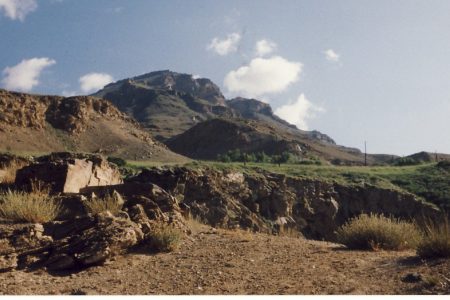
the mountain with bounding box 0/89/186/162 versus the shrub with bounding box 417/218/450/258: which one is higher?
the mountain with bounding box 0/89/186/162

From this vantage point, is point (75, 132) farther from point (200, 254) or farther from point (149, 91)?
point (149, 91)

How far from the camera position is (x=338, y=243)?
12.0m

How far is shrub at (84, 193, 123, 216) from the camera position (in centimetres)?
1145

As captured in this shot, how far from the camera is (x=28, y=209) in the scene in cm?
1110

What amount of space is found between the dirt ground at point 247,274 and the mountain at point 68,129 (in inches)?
2023

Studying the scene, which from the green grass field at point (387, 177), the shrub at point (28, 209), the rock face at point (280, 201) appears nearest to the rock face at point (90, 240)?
the shrub at point (28, 209)

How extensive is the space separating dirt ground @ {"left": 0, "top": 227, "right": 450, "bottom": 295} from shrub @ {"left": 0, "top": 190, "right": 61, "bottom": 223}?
257cm

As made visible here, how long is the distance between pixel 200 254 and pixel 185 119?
128254 millimetres

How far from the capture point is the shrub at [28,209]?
11055 mm

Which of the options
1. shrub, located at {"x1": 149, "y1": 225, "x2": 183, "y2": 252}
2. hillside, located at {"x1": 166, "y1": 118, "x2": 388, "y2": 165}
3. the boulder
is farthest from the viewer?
hillside, located at {"x1": 166, "y1": 118, "x2": 388, "y2": 165}

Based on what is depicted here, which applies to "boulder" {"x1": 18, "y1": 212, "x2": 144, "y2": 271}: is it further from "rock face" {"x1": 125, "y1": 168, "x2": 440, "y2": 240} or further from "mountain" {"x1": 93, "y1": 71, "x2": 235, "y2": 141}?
"mountain" {"x1": 93, "y1": 71, "x2": 235, "y2": 141}

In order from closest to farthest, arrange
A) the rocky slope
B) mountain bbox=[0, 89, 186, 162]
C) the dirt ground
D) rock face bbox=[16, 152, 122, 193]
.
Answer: the dirt ground < the rocky slope < rock face bbox=[16, 152, 122, 193] < mountain bbox=[0, 89, 186, 162]

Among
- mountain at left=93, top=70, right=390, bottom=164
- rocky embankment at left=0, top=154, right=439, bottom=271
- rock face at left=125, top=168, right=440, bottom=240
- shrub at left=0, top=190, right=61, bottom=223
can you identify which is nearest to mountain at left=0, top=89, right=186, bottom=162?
mountain at left=93, top=70, right=390, bottom=164

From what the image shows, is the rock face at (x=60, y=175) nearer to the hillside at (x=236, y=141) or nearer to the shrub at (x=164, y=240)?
the shrub at (x=164, y=240)
